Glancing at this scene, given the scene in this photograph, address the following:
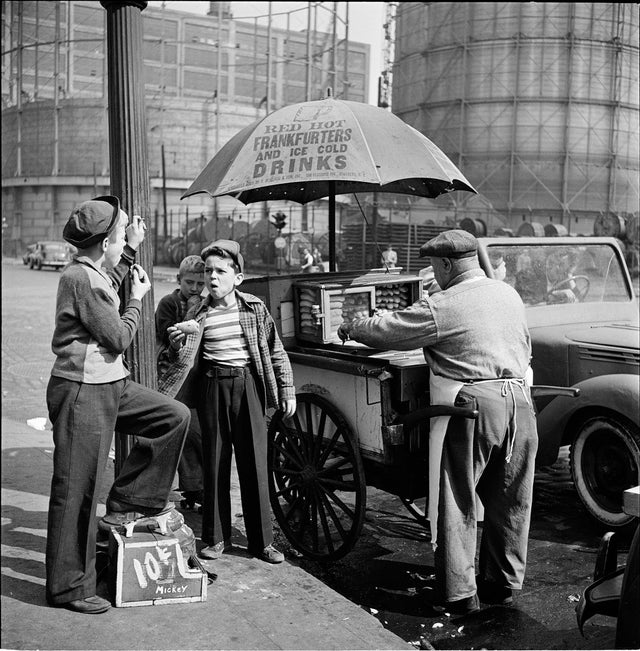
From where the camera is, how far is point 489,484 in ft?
15.4

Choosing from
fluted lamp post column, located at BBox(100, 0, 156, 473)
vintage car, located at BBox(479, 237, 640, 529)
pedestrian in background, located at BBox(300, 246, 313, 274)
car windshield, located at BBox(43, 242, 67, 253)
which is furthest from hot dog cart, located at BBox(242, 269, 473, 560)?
car windshield, located at BBox(43, 242, 67, 253)

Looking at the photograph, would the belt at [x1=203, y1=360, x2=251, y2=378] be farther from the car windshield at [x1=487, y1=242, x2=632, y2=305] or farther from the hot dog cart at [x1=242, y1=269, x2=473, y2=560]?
the car windshield at [x1=487, y1=242, x2=632, y2=305]

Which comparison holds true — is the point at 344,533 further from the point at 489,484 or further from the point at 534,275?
the point at 534,275

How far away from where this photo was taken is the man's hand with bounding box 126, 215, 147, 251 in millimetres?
4406

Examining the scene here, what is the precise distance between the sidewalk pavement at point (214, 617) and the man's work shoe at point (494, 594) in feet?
2.58

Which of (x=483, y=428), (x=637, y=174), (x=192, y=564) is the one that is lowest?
(x=192, y=564)

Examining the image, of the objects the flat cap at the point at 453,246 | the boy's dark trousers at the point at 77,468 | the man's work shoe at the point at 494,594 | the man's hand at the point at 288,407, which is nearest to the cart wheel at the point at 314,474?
the man's hand at the point at 288,407

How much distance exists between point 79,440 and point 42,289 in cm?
2560

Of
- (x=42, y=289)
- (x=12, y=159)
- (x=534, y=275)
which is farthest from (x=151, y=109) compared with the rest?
(x=534, y=275)

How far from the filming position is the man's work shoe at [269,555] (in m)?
5.00

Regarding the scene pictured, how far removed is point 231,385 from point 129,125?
1.65m

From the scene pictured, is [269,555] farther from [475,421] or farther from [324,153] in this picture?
[324,153]

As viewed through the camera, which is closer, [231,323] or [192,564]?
[192,564]

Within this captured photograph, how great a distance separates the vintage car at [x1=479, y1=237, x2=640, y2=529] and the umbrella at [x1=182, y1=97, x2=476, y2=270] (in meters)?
1.48
